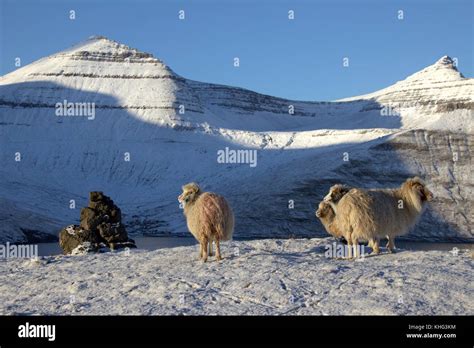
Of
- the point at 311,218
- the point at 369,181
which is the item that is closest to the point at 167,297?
the point at 311,218

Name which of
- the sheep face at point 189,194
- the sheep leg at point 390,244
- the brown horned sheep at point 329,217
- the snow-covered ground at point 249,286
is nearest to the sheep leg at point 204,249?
the snow-covered ground at point 249,286

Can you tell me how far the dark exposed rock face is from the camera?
2991 centimetres

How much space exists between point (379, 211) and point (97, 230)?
15.8 metres

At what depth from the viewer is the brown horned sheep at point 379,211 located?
18891mm

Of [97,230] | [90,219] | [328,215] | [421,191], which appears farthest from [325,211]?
[90,219]

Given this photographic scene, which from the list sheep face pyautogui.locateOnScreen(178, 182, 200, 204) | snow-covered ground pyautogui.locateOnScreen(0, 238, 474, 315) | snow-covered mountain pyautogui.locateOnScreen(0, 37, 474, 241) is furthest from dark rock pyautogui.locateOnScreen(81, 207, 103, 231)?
snow-covered mountain pyautogui.locateOnScreen(0, 37, 474, 241)

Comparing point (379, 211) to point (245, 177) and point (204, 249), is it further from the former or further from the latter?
point (245, 177)

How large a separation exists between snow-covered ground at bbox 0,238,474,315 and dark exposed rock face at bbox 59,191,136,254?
1005 cm

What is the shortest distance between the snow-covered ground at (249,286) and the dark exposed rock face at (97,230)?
10052 mm

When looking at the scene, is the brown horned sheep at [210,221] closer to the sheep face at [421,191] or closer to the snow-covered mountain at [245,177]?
the sheep face at [421,191]

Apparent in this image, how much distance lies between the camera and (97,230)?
1229 inches

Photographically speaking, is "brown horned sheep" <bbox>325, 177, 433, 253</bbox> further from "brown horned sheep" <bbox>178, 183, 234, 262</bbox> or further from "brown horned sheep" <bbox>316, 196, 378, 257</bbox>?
"brown horned sheep" <bbox>178, 183, 234, 262</bbox>

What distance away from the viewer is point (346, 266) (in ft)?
56.0
